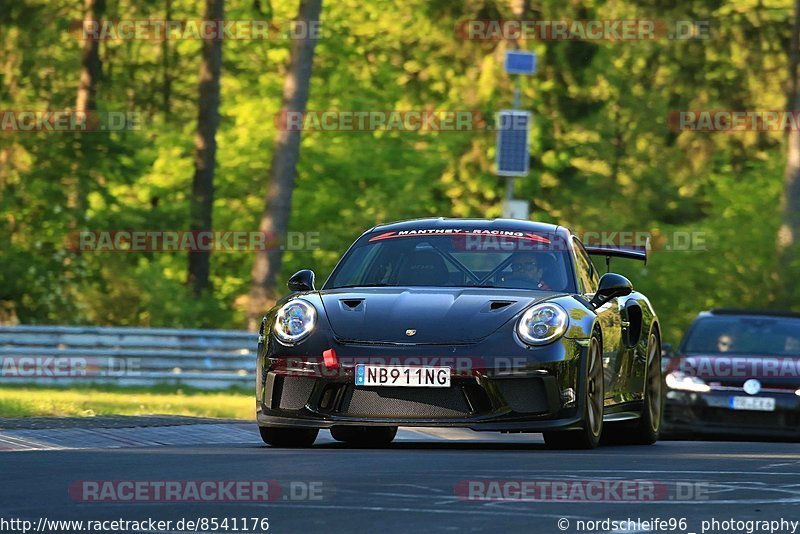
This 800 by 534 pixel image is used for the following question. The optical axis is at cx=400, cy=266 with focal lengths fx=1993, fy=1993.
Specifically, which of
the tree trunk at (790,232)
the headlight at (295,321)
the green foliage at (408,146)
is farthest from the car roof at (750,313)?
the green foliage at (408,146)

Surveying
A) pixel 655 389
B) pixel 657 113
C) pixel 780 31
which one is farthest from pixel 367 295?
pixel 657 113

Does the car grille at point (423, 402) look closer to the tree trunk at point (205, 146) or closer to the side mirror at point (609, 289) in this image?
the side mirror at point (609, 289)

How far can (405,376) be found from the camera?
11945 millimetres

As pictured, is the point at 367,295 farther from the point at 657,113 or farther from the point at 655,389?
the point at 657,113

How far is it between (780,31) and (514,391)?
3371cm

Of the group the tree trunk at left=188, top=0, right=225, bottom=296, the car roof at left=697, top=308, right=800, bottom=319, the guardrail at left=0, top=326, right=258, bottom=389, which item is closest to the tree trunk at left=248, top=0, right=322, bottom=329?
the guardrail at left=0, top=326, right=258, bottom=389

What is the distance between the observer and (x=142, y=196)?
47469mm

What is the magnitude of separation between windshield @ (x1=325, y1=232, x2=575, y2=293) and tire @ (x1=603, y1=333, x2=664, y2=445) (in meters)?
1.84

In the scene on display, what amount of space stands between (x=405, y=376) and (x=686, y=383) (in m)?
7.86

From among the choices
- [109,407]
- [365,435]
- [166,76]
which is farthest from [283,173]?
[365,435]

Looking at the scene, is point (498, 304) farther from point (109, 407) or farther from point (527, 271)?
point (109, 407)

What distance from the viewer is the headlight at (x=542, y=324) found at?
39.7 ft

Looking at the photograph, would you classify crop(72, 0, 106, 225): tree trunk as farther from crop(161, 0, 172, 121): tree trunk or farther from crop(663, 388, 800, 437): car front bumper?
crop(663, 388, 800, 437): car front bumper

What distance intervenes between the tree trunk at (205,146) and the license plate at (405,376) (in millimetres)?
27597
